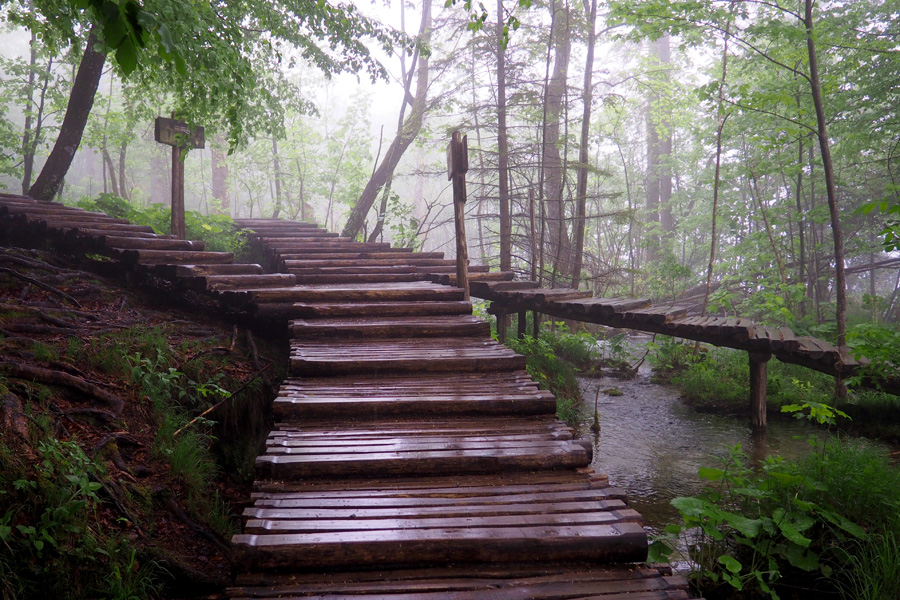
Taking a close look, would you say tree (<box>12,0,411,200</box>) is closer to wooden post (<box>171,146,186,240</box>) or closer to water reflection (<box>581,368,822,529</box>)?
wooden post (<box>171,146,186,240</box>)

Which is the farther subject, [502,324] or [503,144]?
[503,144]

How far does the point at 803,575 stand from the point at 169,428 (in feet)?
15.8

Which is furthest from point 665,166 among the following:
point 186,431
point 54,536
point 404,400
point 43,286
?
point 54,536

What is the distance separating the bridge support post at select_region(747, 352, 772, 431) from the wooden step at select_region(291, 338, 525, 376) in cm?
503

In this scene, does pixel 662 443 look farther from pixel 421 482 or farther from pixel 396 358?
pixel 421 482

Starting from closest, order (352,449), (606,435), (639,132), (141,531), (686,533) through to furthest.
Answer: (141,531)
(352,449)
(686,533)
(606,435)
(639,132)

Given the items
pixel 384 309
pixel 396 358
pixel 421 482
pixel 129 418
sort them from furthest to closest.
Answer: pixel 384 309, pixel 396 358, pixel 129 418, pixel 421 482

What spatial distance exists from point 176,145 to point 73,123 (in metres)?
2.70

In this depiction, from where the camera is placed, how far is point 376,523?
8.87 feet

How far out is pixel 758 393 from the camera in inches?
320

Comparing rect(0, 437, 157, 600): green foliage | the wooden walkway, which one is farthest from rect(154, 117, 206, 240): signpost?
rect(0, 437, 157, 600): green foliage

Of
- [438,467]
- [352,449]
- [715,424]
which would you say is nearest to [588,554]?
[438,467]

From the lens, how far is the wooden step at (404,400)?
388 cm

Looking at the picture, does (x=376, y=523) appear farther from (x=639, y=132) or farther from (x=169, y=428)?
(x=639, y=132)
